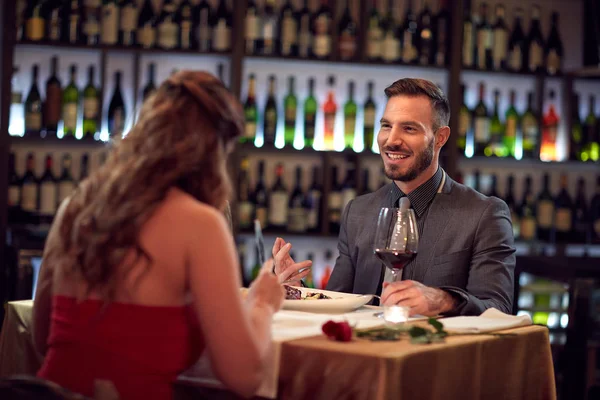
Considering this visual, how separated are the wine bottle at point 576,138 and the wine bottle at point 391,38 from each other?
3.30ft

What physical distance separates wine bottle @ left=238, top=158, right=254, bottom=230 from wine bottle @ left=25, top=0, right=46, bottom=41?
45.2 inches

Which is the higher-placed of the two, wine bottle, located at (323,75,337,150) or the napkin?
wine bottle, located at (323,75,337,150)

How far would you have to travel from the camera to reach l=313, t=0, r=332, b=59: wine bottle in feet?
13.4

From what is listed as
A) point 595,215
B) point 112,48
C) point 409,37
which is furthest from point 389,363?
point 595,215

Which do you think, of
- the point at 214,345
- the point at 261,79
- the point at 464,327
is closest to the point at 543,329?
the point at 464,327

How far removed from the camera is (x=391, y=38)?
13.6ft

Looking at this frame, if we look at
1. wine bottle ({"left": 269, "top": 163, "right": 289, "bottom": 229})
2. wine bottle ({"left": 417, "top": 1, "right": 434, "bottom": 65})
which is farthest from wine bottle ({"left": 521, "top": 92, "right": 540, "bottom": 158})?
wine bottle ({"left": 269, "top": 163, "right": 289, "bottom": 229})

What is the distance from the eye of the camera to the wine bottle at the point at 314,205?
4.15 m

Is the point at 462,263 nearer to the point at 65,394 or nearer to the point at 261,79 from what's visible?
the point at 65,394

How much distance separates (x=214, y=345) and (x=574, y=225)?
3.50m

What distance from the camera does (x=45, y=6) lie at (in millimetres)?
4059

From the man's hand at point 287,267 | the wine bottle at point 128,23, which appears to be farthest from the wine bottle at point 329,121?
the man's hand at point 287,267

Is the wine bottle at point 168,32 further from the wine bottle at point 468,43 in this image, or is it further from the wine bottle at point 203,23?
the wine bottle at point 468,43

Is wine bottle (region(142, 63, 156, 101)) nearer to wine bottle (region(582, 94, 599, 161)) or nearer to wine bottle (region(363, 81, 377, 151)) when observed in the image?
wine bottle (region(363, 81, 377, 151))
